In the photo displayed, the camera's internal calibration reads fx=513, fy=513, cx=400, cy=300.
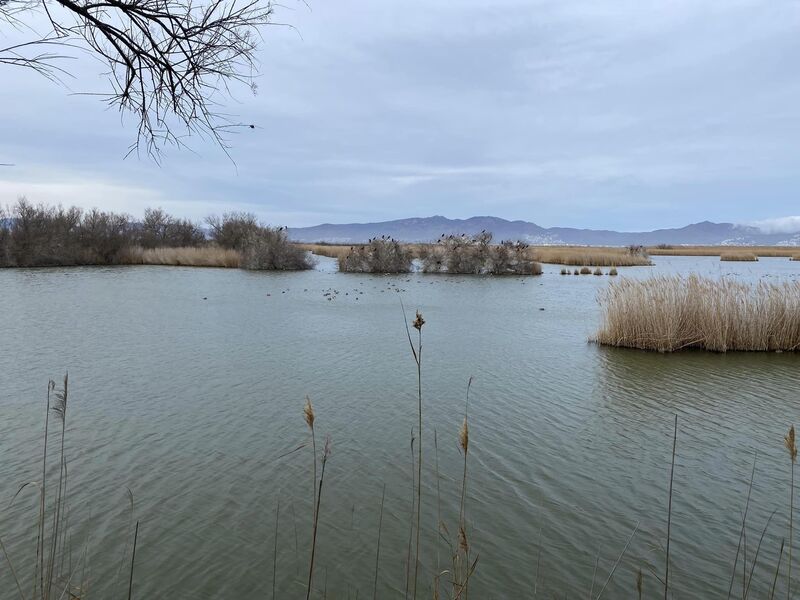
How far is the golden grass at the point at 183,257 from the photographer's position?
37500 mm

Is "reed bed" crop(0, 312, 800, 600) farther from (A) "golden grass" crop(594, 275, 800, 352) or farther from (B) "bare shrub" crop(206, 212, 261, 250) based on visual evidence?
(B) "bare shrub" crop(206, 212, 261, 250)

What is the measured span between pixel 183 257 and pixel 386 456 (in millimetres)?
37173

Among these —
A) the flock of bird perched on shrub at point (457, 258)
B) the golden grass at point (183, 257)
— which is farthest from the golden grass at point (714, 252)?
the golden grass at point (183, 257)

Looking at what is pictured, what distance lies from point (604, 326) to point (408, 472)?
27.8ft

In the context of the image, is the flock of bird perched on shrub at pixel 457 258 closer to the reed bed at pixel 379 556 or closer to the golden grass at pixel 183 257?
the golden grass at pixel 183 257

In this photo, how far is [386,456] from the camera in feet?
18.1

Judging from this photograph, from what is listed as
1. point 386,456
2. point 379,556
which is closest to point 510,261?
point 386,456

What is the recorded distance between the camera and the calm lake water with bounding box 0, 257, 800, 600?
12.0ft

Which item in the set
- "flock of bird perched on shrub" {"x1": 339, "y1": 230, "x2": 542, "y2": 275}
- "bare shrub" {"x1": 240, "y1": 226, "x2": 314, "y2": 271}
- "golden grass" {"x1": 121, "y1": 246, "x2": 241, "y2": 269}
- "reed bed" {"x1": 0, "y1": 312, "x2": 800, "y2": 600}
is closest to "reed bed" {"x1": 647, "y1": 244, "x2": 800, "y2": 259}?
"flock of bird perched on shrub" {"x1": 339, "y1": 230, "x2": 542, "y2": 275}

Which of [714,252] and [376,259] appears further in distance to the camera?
[714,252]

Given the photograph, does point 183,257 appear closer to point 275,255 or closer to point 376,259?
point 275,255

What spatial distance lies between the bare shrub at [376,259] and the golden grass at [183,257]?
29.9 feet

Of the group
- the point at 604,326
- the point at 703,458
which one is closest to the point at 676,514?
the point at 703,458

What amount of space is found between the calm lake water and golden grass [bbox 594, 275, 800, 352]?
0.53 meters
